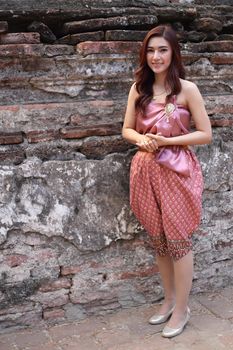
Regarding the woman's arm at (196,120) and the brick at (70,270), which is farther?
the brick at (70,270)

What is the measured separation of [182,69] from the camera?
113 inches

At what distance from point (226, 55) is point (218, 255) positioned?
1.33 metres

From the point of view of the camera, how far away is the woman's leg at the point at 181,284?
293cm

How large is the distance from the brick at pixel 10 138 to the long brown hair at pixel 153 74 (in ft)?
2.28

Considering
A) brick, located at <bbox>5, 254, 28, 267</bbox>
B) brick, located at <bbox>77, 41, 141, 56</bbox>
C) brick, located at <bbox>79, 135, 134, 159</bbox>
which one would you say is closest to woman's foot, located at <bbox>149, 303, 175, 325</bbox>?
brick, located at <bbox>5, 254, 28, 267</bbox>

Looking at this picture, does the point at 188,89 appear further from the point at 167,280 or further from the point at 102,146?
the point at 167,280

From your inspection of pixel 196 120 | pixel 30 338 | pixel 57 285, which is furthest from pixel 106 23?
pixel 30 338

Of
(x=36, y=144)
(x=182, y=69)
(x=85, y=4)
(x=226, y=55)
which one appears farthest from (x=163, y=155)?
(x=85, y=4)

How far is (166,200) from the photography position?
2822mm

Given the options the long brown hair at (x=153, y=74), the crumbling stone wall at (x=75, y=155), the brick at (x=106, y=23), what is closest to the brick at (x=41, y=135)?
the crumbling stone wall at (x=75, y=155)

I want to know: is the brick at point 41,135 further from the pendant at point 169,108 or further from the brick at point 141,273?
the brick at point 141,273

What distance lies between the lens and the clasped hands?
272 centimetres

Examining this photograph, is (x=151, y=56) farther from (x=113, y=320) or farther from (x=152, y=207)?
(x=113, y=320)

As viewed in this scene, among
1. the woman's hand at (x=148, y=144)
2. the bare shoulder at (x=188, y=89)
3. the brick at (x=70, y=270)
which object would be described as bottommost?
the brick at (x=70, y=270)
